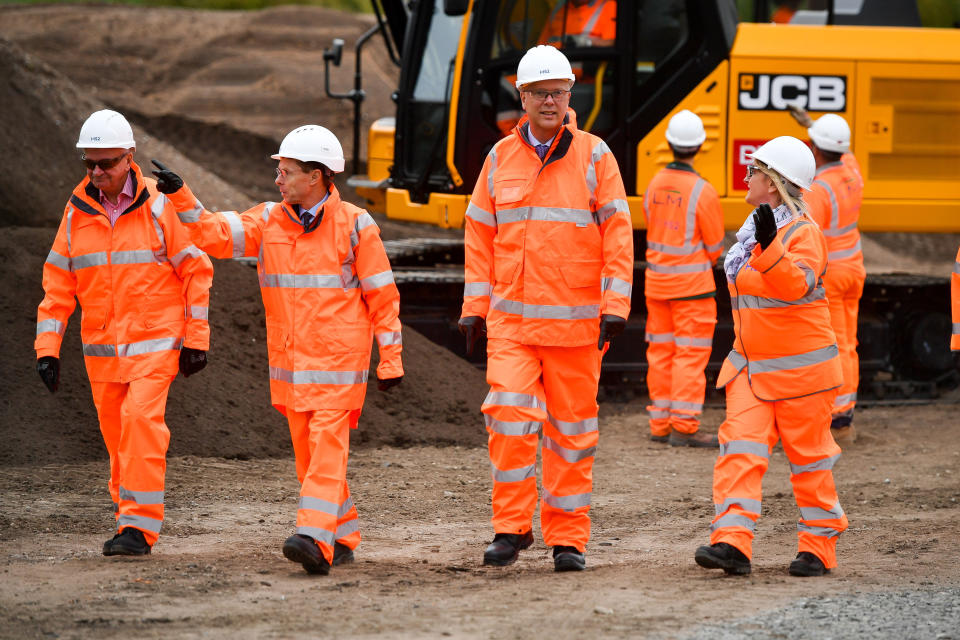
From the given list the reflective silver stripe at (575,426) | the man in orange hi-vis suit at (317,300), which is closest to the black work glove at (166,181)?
the man in orange hi-vis suit at (317,300)

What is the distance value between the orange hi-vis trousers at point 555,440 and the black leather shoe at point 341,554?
70 cm

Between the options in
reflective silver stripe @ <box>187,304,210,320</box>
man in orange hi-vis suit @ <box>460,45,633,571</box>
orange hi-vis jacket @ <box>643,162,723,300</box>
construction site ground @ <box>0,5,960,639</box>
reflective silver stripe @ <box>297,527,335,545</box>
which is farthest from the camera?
orange hi-vis jacket @ <box>643,162,723,300</box>

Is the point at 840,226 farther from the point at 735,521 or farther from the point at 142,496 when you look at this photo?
the point at 142,496

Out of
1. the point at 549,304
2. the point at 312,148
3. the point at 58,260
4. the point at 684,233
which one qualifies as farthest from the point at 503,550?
the point at 684,233

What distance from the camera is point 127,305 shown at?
634 centimetres

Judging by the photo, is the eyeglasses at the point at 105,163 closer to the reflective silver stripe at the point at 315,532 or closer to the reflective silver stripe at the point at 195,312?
the reflective silver stripe at the point at 195,312

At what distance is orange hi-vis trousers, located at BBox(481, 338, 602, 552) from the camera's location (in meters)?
6.14

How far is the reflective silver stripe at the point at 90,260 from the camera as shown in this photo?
20.8ft

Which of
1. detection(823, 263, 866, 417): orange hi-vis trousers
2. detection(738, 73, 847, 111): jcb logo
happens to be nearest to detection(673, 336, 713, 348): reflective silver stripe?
detection(823, 263, 866, 417): orange hi-vis trousers

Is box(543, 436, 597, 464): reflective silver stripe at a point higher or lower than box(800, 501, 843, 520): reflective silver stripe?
higher

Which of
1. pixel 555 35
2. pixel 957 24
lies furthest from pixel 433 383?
pixel 957 24

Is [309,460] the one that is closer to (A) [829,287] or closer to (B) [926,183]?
(A) [829,287]

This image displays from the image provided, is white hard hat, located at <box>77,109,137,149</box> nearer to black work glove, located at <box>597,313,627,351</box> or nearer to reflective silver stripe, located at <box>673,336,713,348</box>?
black work glove, located at <box>597,313,627,351</box>

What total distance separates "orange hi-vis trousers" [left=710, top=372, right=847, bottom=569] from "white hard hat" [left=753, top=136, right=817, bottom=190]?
898 millimetres
